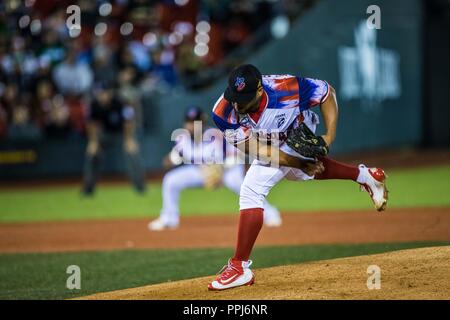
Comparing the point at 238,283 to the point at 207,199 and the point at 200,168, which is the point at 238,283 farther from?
the point at 207,199

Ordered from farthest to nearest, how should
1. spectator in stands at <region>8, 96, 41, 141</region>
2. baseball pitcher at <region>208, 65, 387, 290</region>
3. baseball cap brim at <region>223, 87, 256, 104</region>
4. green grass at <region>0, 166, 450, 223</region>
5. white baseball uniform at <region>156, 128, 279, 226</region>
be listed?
spectator in stands at <region>8, 96, 41, 141</region>, green grass at <region>0, 166, 450, 223</region>, white baseball uniform at <region>156, 128, 279, 226</region>, baseball pitcher at <region>208, 65, 387, 290</region>, baseball cap brim at <region>223, 87, 256, 104</region>

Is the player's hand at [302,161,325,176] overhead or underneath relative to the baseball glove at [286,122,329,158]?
underneath

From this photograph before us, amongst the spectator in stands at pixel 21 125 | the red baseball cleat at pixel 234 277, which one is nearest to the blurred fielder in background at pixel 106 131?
the spectator in stands at pixel 21 125

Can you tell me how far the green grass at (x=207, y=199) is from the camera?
14.8 metres

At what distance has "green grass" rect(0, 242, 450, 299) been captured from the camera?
8.02 metres

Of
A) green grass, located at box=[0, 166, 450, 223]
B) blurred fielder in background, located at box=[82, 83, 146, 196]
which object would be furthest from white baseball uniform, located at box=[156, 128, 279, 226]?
blurred fielder in background, located at box=[82, 83, 146, 196]

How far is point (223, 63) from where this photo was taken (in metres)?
21.8

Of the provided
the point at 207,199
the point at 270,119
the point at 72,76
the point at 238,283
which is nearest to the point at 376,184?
the point at 270,119

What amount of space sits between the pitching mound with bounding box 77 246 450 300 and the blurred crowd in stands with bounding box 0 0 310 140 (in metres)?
10.9

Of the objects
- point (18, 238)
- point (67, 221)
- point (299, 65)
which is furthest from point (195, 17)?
point (18, 238)

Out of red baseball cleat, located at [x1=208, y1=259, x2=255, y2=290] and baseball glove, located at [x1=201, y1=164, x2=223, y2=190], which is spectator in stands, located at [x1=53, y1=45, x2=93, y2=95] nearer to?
baseball glove, located at [x1=201, y1=164, x2=223, y2=190]

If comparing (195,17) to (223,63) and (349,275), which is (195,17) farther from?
(349,275)
